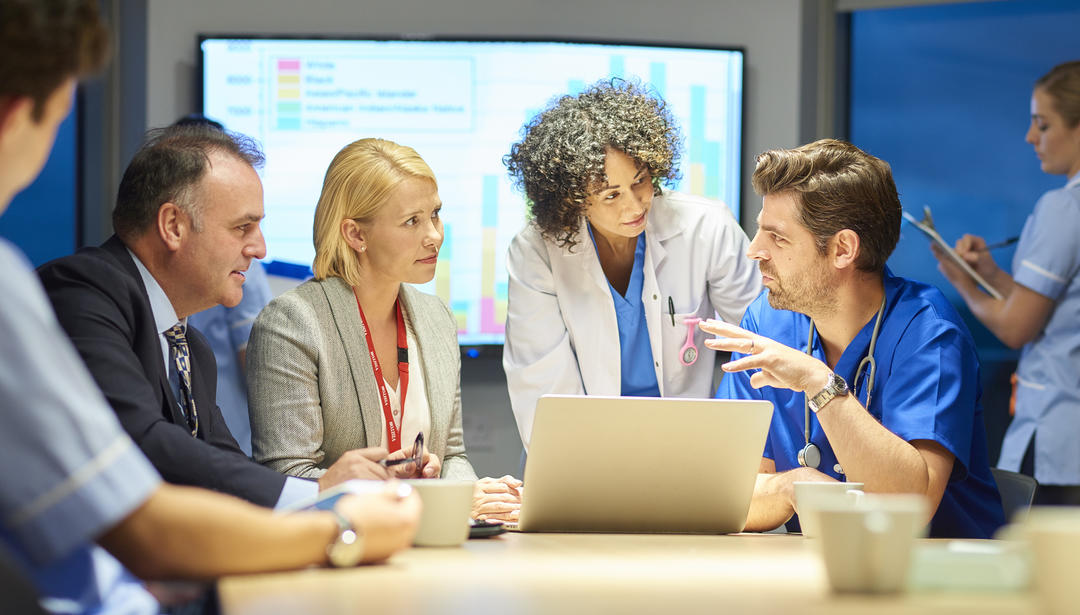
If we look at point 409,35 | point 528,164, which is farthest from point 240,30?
point 528,164

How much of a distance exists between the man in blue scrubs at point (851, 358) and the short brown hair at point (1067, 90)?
1811 millimetres

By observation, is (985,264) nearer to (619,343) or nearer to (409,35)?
(619,343)

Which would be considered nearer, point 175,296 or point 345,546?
point 345,546

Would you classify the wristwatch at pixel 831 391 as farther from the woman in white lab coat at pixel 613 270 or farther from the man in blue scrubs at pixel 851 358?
the woman in white lab coat at pixel 613 270

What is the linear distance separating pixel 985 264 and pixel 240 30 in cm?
295

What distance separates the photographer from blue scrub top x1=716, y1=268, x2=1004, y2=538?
6.70 ft

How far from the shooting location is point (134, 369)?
5.62ft

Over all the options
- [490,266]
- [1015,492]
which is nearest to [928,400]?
[1015,492]

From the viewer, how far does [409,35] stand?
4.18 meters

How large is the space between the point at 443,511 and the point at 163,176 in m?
0.98

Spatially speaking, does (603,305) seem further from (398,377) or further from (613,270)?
(398,377)

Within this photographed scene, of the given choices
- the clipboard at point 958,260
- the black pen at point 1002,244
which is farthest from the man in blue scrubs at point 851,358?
the black pen at point 1002,244

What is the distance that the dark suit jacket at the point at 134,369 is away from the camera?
1.68 m

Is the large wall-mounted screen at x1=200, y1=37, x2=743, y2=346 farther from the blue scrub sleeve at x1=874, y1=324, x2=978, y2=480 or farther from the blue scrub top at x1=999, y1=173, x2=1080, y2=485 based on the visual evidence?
the blue scrub sleeve at x1=874, y1=324, x2=978, y2=480
